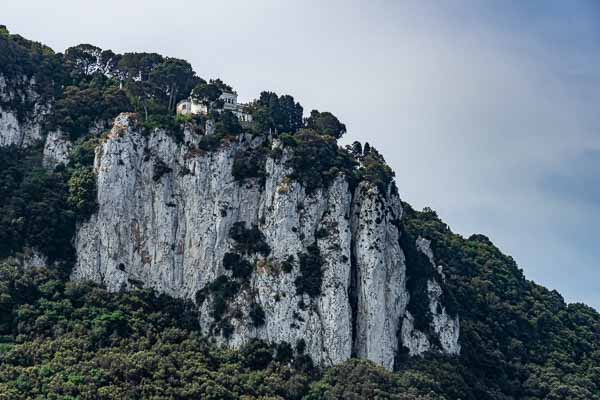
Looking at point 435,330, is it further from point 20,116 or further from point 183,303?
point 20,116

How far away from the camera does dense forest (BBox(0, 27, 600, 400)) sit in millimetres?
83062

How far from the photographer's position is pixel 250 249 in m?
96.9

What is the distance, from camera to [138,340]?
86938 mm

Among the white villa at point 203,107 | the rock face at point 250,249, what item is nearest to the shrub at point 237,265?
the rock face at point 250,249

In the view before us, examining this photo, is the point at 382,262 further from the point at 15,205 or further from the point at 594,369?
the point at 15,205

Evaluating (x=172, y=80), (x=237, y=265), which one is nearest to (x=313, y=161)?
(x=237, y=265)

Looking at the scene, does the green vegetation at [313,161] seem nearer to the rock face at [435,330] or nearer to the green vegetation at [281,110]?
the green vegetation at [281,110]

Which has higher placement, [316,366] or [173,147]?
[173,147]

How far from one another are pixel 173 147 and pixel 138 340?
22.9m

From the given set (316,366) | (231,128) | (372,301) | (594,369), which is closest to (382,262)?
(372,301)

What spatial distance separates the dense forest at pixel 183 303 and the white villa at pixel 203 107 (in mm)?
1045

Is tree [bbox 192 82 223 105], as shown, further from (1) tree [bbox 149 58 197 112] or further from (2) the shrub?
(2) the shrub

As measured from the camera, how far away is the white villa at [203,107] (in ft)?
375

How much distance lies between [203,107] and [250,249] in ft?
78.8
